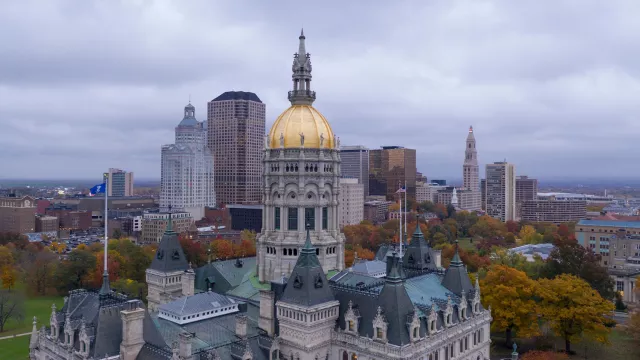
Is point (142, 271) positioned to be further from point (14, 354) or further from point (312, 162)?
point (312, 162)

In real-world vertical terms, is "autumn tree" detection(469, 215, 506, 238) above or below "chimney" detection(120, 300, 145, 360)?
below

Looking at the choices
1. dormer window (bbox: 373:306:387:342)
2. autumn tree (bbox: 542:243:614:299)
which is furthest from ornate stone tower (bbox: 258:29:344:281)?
autumn tree (bbox: 542:243:614:299)

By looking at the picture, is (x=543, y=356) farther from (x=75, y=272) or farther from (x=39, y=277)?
(x=39, y=277)

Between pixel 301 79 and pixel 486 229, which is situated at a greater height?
pixel 301 79

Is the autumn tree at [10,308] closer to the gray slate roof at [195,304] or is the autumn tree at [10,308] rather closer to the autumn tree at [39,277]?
the autumn tree at [39,277]

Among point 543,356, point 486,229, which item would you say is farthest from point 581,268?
point 486,229

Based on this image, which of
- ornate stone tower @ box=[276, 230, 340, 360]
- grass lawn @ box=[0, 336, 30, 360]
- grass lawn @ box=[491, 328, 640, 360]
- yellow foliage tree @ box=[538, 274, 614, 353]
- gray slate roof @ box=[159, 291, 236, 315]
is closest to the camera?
ornate stone tower @ box=[276, 230, 340, 360]

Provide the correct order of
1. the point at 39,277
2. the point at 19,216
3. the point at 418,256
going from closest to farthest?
the point at 418,256 < the point at 39,277 < the point at 19,216

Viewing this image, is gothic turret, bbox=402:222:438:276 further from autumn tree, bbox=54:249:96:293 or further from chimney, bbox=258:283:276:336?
autumn tree, bbox=54:249:96:293
